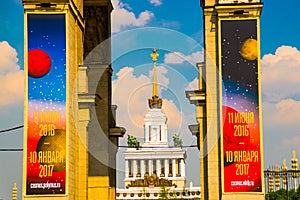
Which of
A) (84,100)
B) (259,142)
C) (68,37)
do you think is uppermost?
(68,37)

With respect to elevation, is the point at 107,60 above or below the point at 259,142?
above

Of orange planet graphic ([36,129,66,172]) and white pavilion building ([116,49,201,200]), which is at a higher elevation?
white pavilion building ([116,49,201,200])

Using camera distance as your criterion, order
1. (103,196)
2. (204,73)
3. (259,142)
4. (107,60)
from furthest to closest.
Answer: (107,60), (103,196), (204,73), (259,142)

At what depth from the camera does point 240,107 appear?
74.5 ft

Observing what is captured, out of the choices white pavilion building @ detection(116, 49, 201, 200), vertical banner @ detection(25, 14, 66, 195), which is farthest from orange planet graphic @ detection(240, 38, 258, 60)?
white pavilion building @ detection(116, 49, 201, 200)

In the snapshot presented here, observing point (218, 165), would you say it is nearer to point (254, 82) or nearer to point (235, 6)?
point (254, 82)

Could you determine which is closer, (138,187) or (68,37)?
(68,37)

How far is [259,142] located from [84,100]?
242 inches

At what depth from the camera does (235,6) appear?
2292cm

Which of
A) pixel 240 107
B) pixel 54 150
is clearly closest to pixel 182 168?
pixel 240 107

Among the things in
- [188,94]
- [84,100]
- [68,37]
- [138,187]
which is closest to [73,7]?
[68,37]

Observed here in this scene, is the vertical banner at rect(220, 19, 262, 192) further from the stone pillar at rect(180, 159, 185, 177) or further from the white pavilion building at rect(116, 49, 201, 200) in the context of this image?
the stone pillar at rect(180, 159, 185, 177)

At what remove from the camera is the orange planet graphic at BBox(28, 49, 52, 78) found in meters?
22.8

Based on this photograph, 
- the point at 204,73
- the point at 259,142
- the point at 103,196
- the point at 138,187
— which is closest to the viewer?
the point at 259,142
